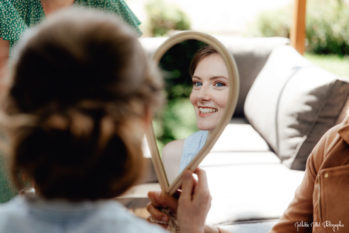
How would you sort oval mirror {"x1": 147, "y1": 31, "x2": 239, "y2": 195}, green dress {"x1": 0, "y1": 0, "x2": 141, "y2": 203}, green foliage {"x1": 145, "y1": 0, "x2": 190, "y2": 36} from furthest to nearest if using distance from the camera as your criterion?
green foliage {"x1": 145, "y1": 0, "x2": 190, "y2": 36}
green dress {"x1": 0, "y1": 0, "x2": 141, "y2": 203}
oval mirror {"x1": 147, "y1": 31, "x2": 239, "y2": 195}

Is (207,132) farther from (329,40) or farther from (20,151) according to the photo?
(329,40)

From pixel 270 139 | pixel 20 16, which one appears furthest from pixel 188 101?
pixel 270 139

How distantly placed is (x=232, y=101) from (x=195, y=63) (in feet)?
0.42

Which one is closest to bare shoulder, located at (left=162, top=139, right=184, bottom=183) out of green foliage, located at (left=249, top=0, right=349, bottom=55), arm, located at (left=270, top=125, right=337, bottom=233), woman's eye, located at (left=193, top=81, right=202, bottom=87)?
woman's eye, located at (left=193, top=81, right=202, bottom=87)

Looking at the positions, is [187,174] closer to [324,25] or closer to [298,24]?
[298,24]

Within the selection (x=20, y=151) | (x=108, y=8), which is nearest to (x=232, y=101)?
(x=20, y=151)

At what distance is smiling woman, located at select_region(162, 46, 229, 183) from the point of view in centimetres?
69

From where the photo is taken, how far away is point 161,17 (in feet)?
16.3

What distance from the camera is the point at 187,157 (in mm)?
722

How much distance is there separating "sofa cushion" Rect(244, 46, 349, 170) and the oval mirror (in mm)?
1161

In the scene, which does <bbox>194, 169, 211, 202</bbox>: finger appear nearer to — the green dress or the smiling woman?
the smiling woman

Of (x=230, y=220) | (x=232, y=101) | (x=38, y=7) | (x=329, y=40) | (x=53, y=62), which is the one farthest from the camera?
(x=329, y=40)

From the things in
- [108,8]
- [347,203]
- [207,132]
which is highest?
[108,8]

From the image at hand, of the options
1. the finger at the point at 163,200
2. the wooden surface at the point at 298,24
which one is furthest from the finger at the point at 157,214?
the wooden surface at the point at 298,24
